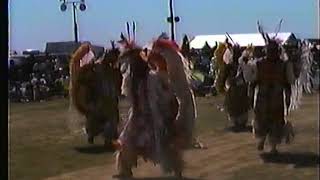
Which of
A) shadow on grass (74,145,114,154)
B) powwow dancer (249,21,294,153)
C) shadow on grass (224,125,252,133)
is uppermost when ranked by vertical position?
powwow dancer (249,21,294,153)

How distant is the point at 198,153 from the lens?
3689mm

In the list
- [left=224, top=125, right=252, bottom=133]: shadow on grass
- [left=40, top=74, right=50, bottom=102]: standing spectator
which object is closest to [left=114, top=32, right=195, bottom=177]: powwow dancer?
[left=224, top=125, right=252, bottom=133]: shadow on grass

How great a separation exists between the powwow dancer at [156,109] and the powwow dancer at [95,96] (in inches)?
24.1

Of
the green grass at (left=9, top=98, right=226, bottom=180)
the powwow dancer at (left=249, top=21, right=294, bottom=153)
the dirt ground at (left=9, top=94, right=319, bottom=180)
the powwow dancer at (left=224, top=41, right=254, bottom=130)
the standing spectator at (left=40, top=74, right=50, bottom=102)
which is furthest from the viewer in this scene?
the powwow dancer at (left=224, top=41, right=254, bottom=130)

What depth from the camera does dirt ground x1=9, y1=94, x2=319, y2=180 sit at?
301 centimetres

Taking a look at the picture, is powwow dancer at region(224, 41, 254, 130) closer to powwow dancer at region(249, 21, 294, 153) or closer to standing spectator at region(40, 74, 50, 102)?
powwow dancer at region(249, 21, 294, 153)

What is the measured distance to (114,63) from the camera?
429 cm

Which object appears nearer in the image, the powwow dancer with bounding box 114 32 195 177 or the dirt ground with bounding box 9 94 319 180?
the dirt ground with bounding box 9 94 319 180

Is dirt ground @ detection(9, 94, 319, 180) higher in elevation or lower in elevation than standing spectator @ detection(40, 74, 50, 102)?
lower

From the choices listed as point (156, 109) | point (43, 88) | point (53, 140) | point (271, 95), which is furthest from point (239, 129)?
point (53, 140)

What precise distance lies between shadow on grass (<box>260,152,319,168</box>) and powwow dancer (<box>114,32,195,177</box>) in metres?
0.50

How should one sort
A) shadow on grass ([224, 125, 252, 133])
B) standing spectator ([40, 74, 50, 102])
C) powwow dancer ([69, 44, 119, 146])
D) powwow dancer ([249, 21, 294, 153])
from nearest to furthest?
standing spectator ([40, 74, 50, 102]) → shadow on grass ([224, 125, 252, 133]) → powwow dancer ([249, 21, 294, 153]) → powwow dancer ([69, 44, 119, 146])

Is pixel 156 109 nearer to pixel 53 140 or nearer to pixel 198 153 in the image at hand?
pixel 198 153

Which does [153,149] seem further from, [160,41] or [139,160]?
[160,41]
